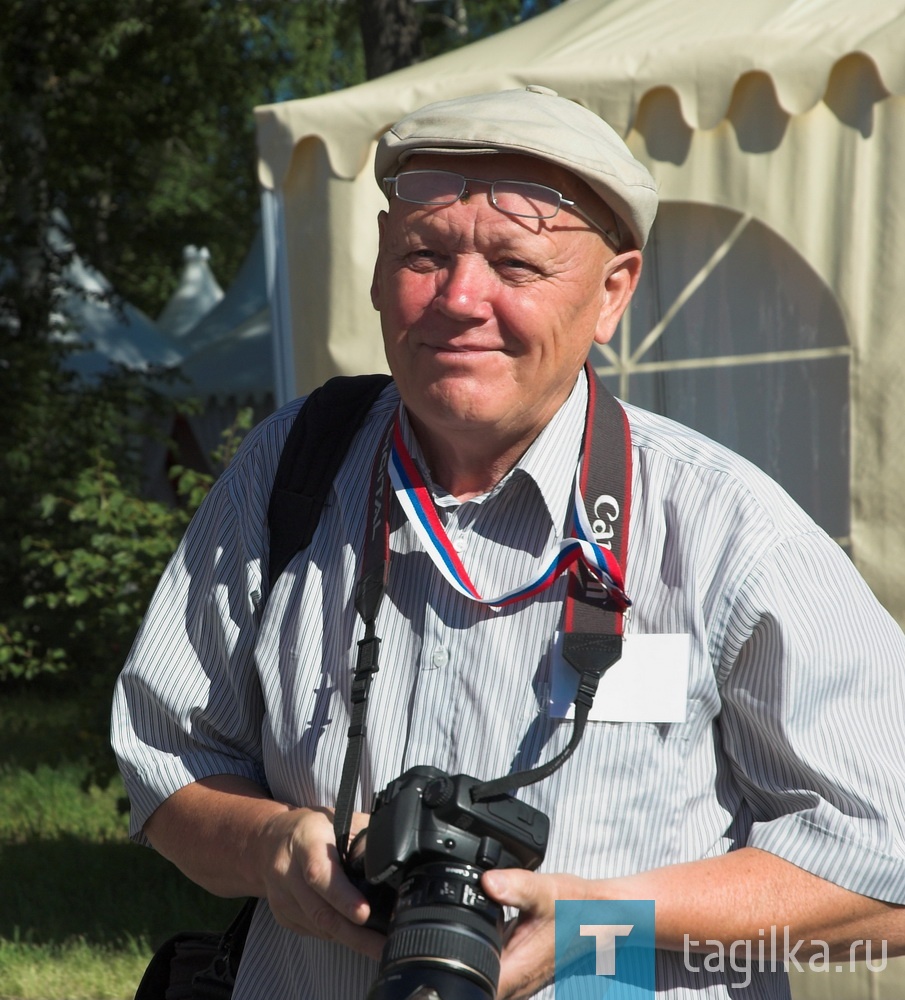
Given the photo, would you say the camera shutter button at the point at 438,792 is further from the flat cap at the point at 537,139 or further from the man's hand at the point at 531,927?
the flat cap at the point at 537,139

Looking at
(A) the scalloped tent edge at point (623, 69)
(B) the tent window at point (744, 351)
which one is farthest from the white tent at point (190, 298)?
(B) the tent window at point (744, 351)

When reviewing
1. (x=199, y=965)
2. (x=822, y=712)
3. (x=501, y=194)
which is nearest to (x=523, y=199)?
(x=501, y=194)

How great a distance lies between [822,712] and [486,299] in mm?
633

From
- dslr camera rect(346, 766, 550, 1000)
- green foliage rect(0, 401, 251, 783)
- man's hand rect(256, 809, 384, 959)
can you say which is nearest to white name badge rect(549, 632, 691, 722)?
dslr camera rect(346, 766, 550, 1000)

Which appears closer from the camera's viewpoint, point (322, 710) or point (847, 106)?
point (322, 710)

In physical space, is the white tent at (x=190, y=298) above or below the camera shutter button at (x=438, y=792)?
above

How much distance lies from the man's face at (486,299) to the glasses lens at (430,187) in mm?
10

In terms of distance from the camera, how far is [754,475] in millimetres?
1570

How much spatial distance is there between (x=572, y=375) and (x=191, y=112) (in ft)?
31.0

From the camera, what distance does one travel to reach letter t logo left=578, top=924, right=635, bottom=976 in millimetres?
1437

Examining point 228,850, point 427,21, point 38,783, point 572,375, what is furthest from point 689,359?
point 427,21

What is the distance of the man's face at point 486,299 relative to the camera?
1.53 meters

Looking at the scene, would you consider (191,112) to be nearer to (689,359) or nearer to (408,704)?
(689,359)

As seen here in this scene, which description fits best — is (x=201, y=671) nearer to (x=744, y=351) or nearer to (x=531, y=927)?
(x=531, y=927)
